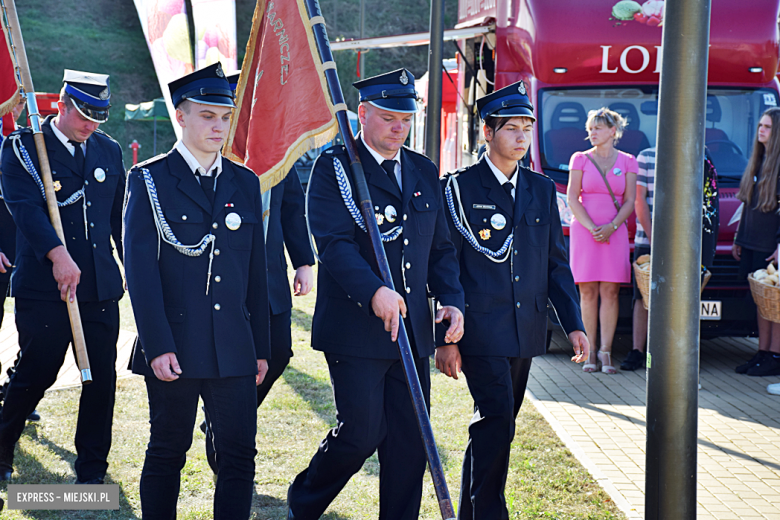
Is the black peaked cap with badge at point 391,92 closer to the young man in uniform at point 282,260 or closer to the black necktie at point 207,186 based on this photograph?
the black necktie at point 207,186

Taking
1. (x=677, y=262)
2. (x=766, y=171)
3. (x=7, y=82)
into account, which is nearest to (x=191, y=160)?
(x=677, y=262)

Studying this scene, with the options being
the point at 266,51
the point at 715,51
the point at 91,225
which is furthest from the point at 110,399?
the point at 715,51

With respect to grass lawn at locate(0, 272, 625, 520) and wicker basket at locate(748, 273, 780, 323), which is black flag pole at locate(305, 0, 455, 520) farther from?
wicker basket at locate(748, 273, 780, 323)

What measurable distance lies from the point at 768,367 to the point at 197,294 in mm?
5825

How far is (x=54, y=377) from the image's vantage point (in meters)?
4.95

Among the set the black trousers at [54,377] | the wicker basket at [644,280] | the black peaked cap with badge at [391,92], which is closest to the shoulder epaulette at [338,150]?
the black peaked cap with badge at [391,92]

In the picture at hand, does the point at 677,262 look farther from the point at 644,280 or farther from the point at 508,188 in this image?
the point at 644,280

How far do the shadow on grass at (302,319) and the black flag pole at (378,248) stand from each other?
5.61 m

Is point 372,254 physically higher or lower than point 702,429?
higher

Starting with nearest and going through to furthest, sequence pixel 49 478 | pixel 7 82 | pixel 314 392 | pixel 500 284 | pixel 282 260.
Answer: pixel 500 284 < pixel 49 478 < pixel 282 260 < pixel 7 82 < pixel 314 392

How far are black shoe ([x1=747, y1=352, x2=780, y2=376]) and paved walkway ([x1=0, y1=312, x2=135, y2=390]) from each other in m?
5.23

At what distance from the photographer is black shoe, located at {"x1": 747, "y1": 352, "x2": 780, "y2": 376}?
7.62m

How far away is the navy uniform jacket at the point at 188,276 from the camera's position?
3.43 meters

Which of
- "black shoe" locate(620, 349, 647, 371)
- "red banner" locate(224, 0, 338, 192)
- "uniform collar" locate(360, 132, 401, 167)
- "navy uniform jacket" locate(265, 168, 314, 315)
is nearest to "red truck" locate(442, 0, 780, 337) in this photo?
"black shoe" locate(620, 349, 647, 371)
